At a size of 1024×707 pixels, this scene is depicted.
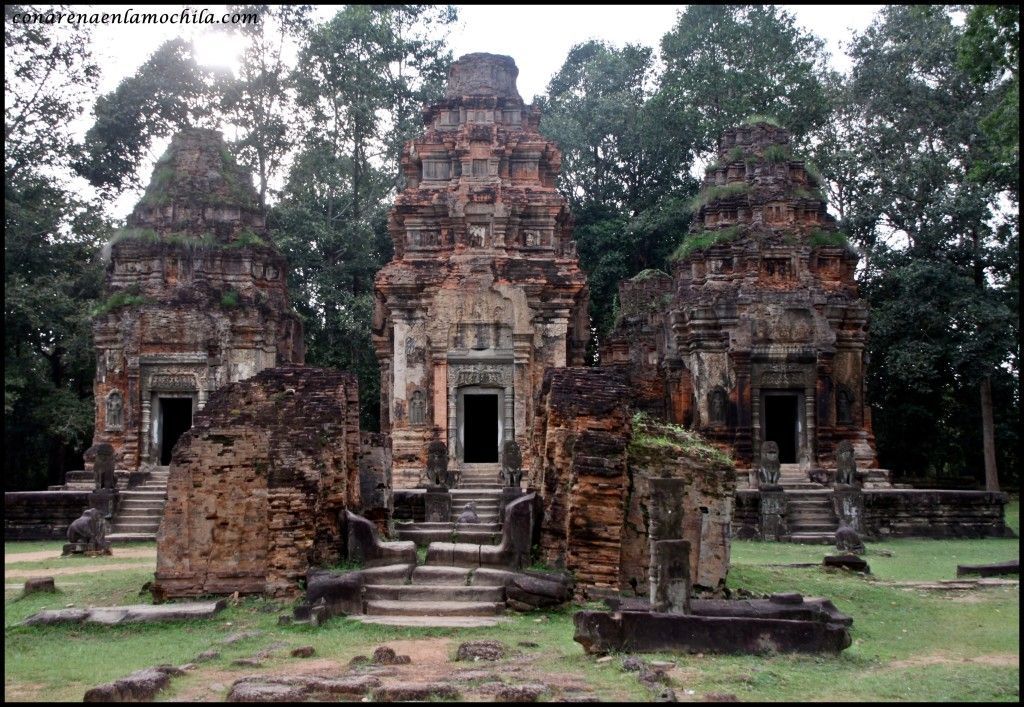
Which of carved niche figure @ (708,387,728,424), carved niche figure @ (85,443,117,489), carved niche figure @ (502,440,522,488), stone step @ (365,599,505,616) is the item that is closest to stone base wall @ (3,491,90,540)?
carved niche figure @ (85,443,117,489)

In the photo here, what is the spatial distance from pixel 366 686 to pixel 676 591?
121 inches

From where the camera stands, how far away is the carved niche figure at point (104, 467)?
64.3 feet

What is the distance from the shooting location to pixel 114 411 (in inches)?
942

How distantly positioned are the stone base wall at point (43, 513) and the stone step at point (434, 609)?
12635 millimetres

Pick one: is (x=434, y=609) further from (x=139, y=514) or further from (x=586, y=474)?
(x=139, y=514)

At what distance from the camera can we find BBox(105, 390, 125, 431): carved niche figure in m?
23.8

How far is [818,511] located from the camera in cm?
2069

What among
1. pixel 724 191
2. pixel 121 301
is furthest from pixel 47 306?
pixel 724 191

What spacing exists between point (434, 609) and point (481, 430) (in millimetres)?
16409

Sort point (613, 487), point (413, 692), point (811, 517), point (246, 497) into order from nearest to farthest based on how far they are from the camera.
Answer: point (413, 692)
point (613, 487)
point (246, 497)
point (811, 517)

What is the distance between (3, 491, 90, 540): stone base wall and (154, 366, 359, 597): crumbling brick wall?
10.9 meters

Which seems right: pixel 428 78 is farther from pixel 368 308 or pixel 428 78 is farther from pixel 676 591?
pixel 676 591

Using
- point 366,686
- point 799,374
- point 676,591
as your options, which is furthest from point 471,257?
point 366,686

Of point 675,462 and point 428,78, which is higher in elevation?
point 428,78
